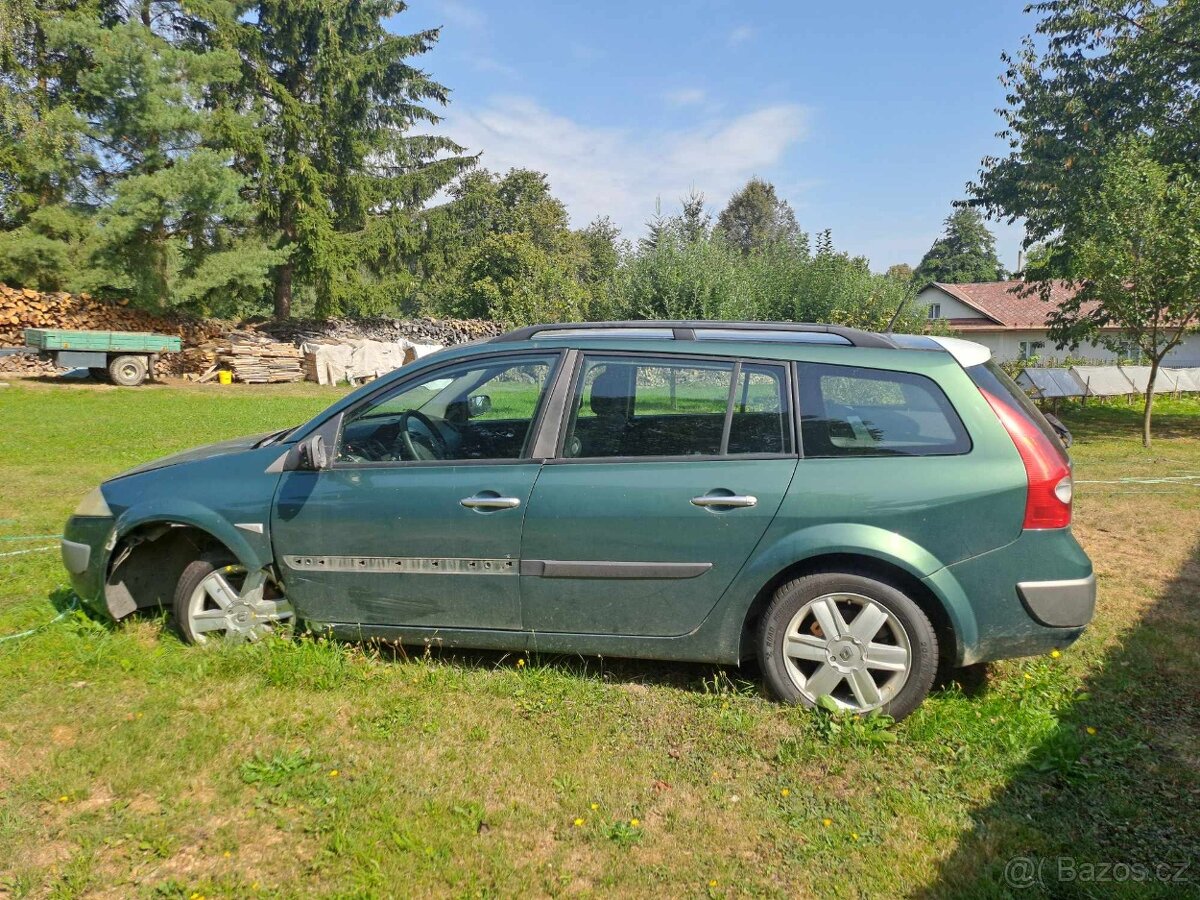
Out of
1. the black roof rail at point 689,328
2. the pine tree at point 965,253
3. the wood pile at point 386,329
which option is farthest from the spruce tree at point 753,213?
the black roof rail at point 689,328

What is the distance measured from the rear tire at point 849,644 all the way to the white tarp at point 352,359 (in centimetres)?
2356

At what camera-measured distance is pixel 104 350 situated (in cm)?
2089

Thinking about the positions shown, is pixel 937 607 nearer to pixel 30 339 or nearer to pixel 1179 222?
pixel 1179 222

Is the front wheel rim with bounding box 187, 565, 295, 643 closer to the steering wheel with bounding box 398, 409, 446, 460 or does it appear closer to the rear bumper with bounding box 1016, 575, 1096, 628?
the steering wheel with bounding box 398, 409, 446, 460

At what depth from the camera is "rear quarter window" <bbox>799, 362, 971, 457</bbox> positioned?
343 centimetres

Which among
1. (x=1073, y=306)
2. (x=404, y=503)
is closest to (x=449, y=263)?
(x=1073, y=306)

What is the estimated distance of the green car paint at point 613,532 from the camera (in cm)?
332

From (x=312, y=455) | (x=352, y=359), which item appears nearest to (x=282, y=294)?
(x=352, y=359)

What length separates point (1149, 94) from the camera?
18.4 m

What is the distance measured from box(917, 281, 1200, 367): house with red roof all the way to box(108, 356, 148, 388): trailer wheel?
31195 mm

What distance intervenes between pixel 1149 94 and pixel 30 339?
2730 centimetres

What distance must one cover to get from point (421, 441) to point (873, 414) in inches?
85.2

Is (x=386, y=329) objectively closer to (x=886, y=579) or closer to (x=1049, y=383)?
(x=1049, y=383)

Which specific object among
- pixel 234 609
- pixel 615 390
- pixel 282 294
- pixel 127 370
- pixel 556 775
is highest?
pixel 282 294
